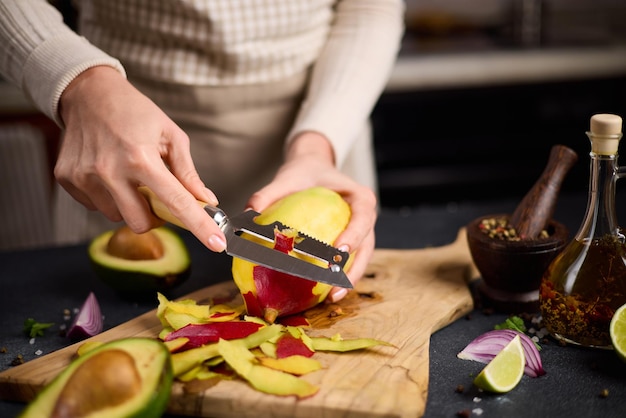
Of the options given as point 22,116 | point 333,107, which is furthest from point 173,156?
point 22,116

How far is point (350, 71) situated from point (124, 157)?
73cm

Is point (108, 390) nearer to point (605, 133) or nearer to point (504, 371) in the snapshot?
point (504, 371)

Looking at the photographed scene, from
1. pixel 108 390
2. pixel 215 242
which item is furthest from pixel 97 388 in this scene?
pixel 215 242

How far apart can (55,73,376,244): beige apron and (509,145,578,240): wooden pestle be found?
705mm

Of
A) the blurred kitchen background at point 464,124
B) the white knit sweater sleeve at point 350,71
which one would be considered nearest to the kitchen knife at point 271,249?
the white knit sweater sleeve at point 350,71

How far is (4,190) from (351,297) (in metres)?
2.24

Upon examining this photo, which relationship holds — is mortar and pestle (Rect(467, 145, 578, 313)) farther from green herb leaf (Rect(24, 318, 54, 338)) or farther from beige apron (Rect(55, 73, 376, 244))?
green herb leaf (Rect(24, 318, 54, 338))

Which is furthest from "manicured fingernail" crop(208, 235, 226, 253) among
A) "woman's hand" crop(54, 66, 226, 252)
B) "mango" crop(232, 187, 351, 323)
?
"mango" crop(232, 187, 351, 323)

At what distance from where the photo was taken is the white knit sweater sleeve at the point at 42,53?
1.25m

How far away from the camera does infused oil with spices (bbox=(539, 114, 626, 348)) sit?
108 cm

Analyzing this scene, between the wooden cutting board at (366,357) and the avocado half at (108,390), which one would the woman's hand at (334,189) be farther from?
the avocado half at (108,390)

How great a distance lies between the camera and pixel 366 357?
107 centimetres

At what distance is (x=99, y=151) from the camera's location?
45.6 inches

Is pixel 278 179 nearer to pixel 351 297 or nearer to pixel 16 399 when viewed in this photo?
pixel 351 297
